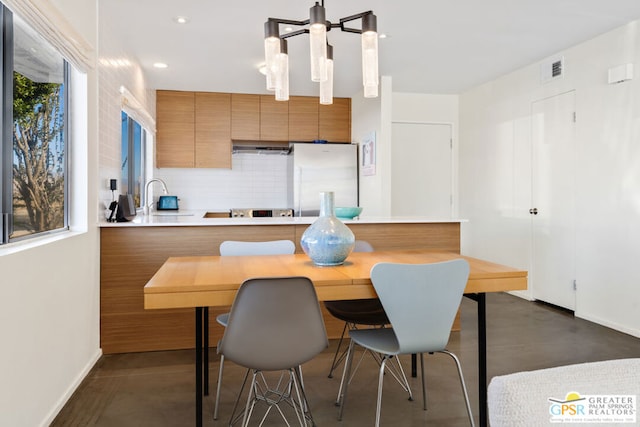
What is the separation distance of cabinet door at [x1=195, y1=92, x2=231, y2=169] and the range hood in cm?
26

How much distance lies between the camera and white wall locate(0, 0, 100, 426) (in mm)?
1646

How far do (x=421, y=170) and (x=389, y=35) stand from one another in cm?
247

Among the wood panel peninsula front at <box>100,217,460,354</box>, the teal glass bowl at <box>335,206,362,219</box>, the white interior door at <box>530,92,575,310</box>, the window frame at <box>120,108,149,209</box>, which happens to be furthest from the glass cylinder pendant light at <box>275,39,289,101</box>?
the white interior door at <box>530,92,575,310</box>

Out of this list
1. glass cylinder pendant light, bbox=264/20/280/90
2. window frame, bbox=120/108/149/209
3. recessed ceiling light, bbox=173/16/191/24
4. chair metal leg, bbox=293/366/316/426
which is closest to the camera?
chair metal leg, bbox=293/366/316/426

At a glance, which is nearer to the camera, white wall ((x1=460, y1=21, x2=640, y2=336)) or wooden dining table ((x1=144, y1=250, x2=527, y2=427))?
wooden dining table ((x1=144, y1=250, x2=527, y2=427))

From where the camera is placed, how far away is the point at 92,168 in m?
2.70

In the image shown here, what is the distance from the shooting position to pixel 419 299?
5.63 feet

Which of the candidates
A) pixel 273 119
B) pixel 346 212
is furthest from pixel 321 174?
pixel 346 212

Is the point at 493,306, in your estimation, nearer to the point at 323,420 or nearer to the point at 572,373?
the point at 323,420

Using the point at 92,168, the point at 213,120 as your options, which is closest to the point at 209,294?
the point at 92,168

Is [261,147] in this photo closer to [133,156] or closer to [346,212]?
[133,156]

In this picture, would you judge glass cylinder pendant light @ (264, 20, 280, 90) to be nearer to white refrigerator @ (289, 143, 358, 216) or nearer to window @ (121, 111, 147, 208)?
window @ (121, 111, 147, 208)

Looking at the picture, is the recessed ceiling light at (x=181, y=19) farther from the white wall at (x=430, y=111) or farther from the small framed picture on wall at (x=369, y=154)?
the white wall at (x=430, y=111)

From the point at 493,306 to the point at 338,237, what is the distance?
2.91m
